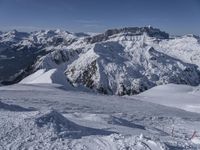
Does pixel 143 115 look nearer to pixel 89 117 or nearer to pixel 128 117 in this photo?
pixel 128 117

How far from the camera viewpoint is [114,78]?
194 metres

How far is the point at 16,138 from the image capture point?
639 inches

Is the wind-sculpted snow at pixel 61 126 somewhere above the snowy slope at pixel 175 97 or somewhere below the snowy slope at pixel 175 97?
above

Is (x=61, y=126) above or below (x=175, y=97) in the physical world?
above

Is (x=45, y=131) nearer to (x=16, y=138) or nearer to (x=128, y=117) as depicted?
(x=16, y=138)

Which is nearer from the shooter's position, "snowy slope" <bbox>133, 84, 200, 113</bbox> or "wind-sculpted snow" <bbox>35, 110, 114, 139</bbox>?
"wind-sculpted snow" <bbox>35, 110, 114, 139</bbox>

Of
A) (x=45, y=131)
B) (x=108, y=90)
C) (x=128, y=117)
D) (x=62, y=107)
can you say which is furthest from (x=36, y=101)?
(x=108, y=90)

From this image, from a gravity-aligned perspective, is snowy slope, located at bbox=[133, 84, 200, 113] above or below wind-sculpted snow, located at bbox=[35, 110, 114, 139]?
below

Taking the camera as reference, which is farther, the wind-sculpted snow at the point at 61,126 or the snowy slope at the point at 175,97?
the snowy slope at the point at 175,97

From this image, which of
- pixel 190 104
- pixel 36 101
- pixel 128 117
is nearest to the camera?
pixel 128 117

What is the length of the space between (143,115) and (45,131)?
17875 millimetres

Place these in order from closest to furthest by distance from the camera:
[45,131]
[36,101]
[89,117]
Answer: [45,131] < [89,117] < [36,101]

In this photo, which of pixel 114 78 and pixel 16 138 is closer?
pixel 16 138

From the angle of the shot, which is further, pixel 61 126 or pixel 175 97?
pixel 175 97
